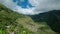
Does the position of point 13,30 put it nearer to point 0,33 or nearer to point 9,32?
point 9,32

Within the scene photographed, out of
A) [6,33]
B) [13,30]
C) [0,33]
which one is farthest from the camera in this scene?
[13,30]

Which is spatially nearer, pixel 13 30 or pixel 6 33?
pixel 6 33

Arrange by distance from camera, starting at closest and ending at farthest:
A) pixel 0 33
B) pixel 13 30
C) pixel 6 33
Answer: pixel 0 33
pixel 6 33
pixel 13 30

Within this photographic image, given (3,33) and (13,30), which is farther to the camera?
(13,30)

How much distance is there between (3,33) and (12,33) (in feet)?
9.61

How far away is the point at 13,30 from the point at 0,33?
844 centimetres

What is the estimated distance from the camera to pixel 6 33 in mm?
51812

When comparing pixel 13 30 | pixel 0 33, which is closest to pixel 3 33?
pixel 0 33

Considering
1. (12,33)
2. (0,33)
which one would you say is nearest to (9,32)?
(12,33)

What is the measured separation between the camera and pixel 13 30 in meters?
56.6

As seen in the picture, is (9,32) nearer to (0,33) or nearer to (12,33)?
(12,33)

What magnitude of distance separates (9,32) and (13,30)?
294cm

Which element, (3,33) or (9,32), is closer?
(3,33)

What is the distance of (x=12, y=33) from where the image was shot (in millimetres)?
52094
